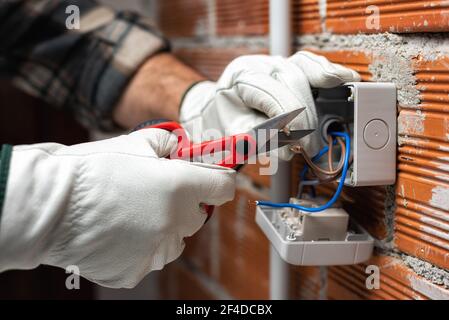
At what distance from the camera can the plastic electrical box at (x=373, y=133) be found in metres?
0.58

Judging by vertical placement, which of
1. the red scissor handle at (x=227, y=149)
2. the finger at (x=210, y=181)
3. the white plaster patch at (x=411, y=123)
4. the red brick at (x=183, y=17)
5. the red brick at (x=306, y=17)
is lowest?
the finger at (x=210, y=181)

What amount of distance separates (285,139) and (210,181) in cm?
11

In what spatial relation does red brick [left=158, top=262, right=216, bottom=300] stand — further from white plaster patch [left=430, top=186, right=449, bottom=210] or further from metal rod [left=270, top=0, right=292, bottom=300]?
white plaster patch [left=430, top=186, right=449, bottom=210]

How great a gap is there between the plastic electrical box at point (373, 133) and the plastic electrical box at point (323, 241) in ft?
0.20

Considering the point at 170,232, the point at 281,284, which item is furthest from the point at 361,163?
the point at 281,284

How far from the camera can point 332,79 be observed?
0.60m

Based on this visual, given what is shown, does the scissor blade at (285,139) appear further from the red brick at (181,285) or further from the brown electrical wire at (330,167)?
the red brick at (181,285)

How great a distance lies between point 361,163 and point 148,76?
23.2 inches

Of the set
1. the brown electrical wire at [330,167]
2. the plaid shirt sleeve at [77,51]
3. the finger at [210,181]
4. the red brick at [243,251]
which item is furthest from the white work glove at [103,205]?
the plaid shirt sleeve at [77,51]

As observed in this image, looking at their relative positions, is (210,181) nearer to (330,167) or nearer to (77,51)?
(330,167)

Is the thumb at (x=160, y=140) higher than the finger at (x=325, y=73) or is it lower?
lower

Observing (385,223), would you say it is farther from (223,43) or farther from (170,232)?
(223,43)

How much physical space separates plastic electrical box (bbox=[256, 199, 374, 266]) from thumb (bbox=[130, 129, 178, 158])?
0.61 feet

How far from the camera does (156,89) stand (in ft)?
3.33
